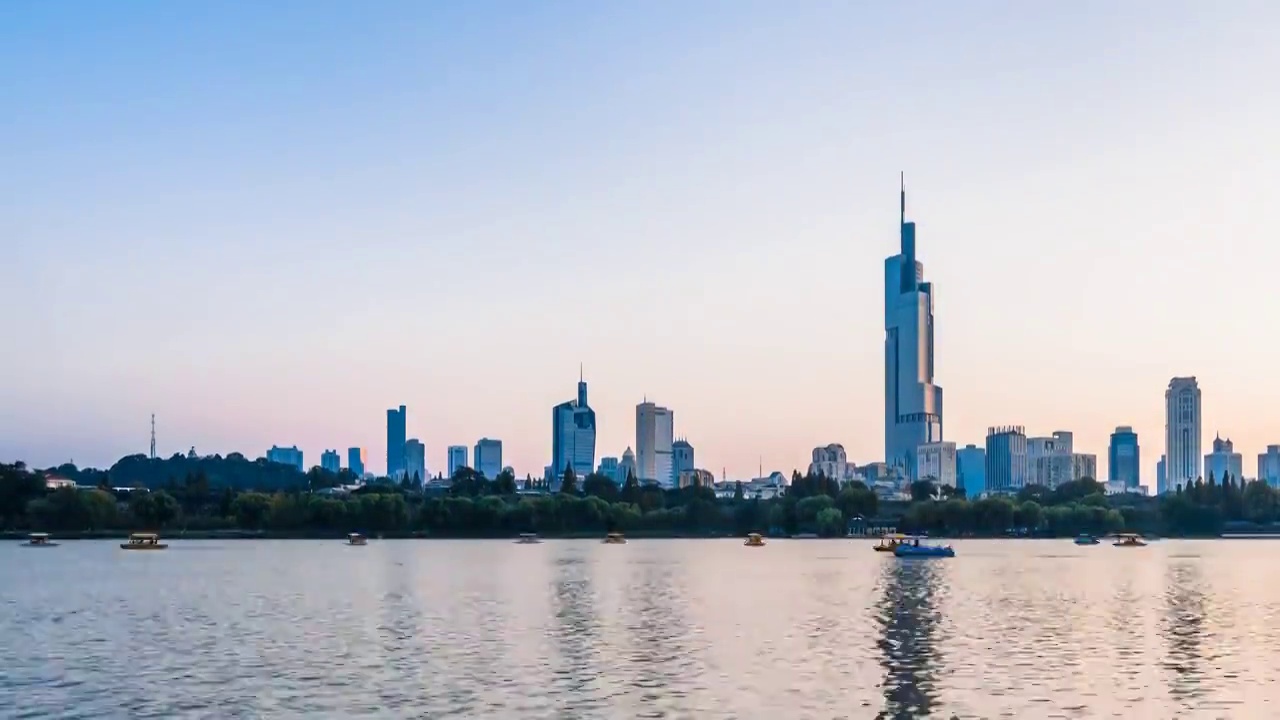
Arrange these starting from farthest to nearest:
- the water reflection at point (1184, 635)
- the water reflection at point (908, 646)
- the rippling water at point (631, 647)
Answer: the water reflection at point (1184, 635), the water reflection at point (908, 646), the rippling water at point (631, 647)

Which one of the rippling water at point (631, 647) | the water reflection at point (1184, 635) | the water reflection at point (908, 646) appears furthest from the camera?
the water reflection at point (1184, 635)

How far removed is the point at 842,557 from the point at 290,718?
152473mm

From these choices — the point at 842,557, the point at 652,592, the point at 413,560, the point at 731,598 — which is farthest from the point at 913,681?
the point at 842,557

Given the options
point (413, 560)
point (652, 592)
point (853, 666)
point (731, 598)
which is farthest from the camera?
point (413, 560)

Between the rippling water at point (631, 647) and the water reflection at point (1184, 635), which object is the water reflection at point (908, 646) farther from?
the water reflection at point (1184, 635)

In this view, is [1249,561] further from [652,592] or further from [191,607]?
[191,607]

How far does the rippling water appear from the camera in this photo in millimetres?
53406

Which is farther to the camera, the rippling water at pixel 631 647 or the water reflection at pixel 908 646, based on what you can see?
the water reflection at pixel 908 646

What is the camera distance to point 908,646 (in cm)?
7219

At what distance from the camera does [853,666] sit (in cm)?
6384

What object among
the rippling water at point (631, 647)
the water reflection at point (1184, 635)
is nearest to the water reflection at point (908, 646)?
the rippling water at point (631, 647)

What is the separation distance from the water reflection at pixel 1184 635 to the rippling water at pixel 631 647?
23 cm

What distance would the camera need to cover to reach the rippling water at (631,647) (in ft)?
175

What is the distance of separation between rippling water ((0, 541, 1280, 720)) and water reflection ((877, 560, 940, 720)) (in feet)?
0.68
